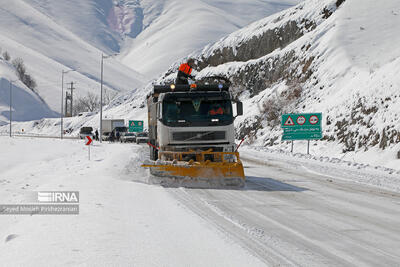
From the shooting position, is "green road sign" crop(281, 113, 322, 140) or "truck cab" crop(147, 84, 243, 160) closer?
"truck cab" crop(147, 84, 243, 160)

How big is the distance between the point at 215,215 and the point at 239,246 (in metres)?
2.36

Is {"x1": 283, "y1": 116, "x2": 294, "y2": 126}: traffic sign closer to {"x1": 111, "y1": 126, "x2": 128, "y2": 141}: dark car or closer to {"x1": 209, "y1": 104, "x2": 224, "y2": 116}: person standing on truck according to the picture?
{"x1": 209, "y1": 104, "x2": 224, "y2": 116}: person standing on truck

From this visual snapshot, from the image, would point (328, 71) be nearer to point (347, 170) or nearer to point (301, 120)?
point (301, 120)

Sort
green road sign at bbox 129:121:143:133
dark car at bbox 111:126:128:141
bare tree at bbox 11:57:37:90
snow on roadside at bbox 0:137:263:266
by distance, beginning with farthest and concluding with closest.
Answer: bare tree at bbox 11:57:37:90 < dark car at bbox 111:126:128:141 < green road sign at bbox 129:121:143:133 < snow on roadside at bbox 0:137:263:266

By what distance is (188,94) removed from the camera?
44.1 ft

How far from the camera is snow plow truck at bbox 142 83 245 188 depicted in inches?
492

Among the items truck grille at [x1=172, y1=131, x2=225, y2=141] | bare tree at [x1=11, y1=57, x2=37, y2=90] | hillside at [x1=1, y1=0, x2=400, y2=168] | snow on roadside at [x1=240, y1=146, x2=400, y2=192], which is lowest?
snow on roadside at [x1=240, y1=146, x2=400, y2=192]

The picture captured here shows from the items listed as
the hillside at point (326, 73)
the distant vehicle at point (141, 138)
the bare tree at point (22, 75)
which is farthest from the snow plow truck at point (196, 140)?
the bare tree at point (22, 75)

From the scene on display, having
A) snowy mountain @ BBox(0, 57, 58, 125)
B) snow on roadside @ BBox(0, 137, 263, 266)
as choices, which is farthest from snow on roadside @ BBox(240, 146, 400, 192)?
snowy mountain @ BBox(0, 57, 58, 125)

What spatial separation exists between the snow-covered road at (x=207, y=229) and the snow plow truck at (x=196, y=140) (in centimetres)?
114

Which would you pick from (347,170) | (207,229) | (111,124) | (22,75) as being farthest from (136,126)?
(22,75)

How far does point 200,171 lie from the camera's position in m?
12.4

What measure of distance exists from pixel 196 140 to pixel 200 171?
109 centimetres

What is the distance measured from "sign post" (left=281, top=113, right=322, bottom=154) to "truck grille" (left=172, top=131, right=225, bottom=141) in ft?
39.1
